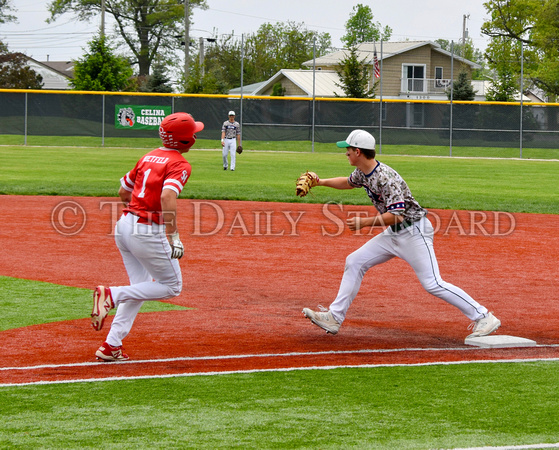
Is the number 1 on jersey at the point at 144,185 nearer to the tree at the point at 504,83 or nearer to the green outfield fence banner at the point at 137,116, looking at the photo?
the green outfield fence banner at the point at 137,116

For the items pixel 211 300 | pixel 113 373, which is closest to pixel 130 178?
pixel 113 373

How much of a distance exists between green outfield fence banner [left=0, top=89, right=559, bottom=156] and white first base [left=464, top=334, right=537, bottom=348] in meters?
33.2

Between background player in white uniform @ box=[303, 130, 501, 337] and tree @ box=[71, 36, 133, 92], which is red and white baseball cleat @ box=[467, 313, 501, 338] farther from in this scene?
tree @ box=[71, 36, 133, 92]

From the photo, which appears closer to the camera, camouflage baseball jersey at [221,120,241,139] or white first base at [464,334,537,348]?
white first base at [464,334,537,348]

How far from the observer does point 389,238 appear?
6926mm

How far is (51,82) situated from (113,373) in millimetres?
93700

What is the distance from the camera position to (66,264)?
1070cm

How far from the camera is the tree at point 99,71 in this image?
45.1m

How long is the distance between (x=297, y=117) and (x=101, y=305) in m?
35.5

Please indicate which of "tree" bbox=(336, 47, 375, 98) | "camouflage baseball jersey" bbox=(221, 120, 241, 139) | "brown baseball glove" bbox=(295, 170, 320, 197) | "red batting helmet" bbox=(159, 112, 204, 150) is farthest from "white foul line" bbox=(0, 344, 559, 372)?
"tree" bbox=(336, 47, 375, 98)

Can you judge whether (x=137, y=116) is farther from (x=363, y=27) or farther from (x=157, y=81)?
(x=363, y=27)

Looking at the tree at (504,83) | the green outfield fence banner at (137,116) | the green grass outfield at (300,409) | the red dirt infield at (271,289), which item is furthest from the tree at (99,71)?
the green grass outfield at (300,409)

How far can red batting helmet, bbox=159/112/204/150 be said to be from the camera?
5977 millimetres

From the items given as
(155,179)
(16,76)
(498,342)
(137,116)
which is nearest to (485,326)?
(498,342)
